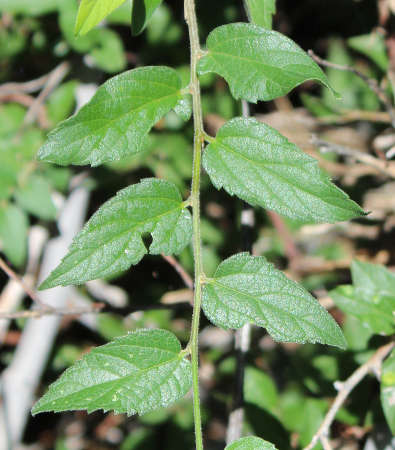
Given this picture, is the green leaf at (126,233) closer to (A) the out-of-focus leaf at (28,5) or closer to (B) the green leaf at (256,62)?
(B) the green leaf at (256,62)

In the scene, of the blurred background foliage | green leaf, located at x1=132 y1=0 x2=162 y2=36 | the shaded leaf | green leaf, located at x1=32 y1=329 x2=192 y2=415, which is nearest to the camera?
green leaf, located at x1=32 y1=329 x2=192 y2=415

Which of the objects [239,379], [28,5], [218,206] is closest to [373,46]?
[218,206]

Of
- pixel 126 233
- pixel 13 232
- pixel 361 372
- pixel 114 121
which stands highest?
A: pixel 114 121

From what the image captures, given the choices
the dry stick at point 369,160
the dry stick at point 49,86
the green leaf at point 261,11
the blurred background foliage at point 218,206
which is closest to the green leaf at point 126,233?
the green leaf at point 261,11

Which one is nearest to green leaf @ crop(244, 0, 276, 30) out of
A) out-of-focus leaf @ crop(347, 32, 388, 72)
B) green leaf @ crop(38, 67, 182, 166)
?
green leaf @ crop(38, 67, 182, 166)

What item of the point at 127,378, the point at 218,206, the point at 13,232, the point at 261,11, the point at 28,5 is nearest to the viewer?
the point at 127,378

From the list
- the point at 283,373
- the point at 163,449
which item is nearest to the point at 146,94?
the point at 283,373

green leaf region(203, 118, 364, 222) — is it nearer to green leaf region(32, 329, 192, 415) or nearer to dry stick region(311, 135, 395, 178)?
green leaf region(32, 329, 192, 415)

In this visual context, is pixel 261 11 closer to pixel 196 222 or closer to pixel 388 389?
pixel 196 222
